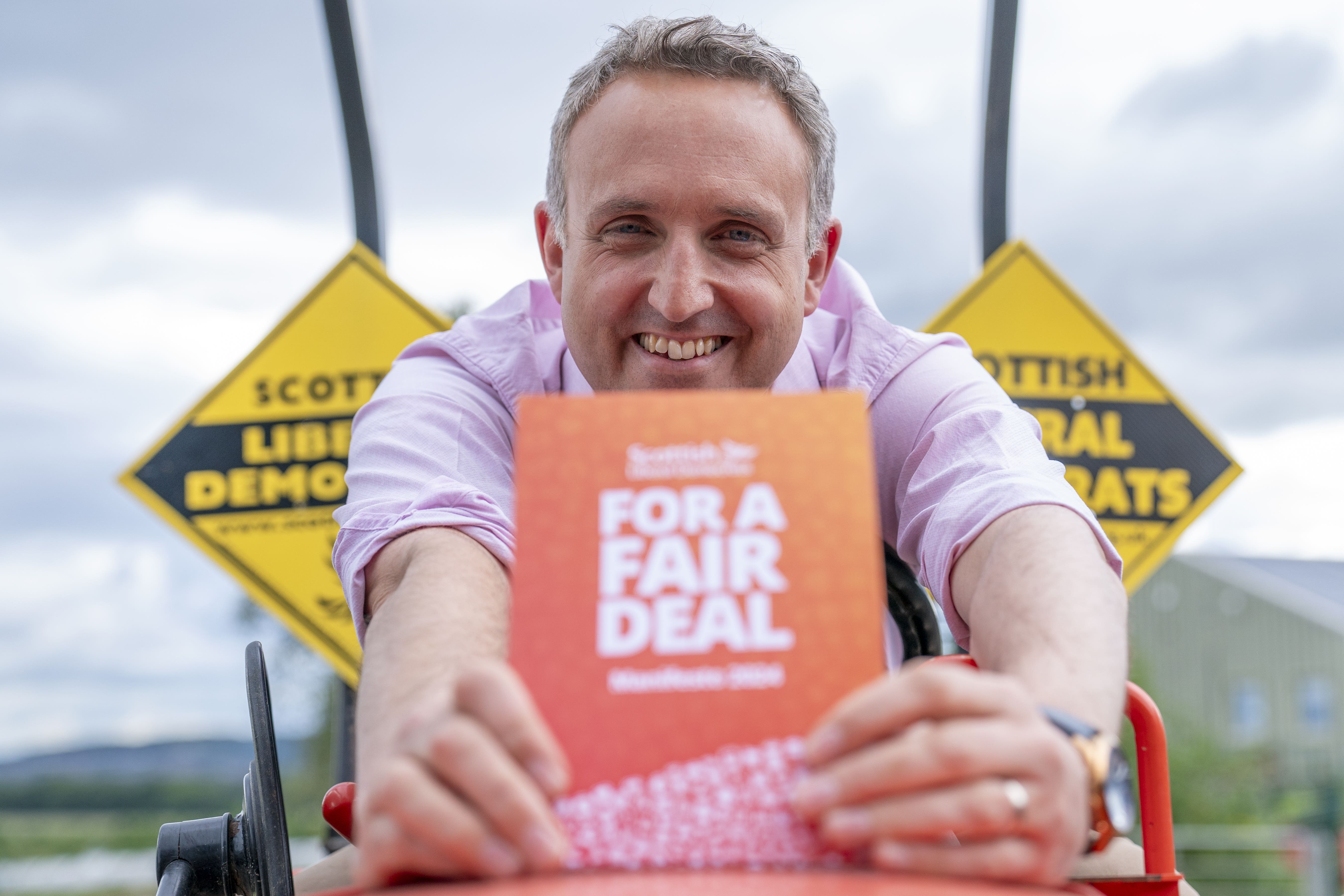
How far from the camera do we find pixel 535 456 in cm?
68

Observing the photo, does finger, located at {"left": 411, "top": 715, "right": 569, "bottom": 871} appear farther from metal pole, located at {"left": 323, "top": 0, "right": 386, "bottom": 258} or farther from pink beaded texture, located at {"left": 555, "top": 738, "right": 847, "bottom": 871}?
metal pole, located at {"left": 323, "top": 0, "right": 386, "bottom": 258}

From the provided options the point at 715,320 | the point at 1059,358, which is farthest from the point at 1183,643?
the point at 715,320

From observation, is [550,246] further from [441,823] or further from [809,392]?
[441,823]

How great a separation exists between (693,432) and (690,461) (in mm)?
20

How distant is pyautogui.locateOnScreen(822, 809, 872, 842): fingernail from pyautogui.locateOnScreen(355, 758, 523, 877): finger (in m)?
0.18

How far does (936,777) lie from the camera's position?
0.58 m

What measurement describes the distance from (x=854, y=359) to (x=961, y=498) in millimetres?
390

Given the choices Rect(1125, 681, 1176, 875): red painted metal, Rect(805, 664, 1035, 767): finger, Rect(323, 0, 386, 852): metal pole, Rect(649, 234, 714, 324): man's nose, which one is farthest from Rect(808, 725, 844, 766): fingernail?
Rect(323, 0, 386, 852): metal pole

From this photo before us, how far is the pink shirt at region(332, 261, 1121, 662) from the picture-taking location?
43.9 inches

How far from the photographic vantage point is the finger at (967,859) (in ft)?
1.91

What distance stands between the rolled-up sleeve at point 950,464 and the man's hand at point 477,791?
2.15ft

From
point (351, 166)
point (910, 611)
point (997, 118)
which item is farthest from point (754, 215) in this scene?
point (351, 166)

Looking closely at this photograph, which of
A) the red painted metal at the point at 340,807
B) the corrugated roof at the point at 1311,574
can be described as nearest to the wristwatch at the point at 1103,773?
the red painted metal at the point at 340,807

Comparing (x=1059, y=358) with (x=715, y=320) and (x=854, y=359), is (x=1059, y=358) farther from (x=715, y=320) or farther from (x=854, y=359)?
(x=715, y=320)
